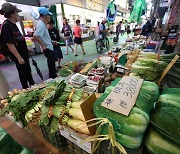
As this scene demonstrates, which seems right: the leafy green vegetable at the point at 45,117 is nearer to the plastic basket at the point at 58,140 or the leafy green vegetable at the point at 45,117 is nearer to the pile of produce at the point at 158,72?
the plastic basket at the point at 58,140

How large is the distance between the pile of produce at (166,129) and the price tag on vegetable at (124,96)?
0.59ft

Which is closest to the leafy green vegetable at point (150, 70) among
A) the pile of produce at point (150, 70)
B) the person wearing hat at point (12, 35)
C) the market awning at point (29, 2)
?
the pile of produce at point (150, 70)

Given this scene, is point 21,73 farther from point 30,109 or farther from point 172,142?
point 172,142

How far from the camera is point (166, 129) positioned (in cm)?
68

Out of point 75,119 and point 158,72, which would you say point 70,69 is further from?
point 158,72

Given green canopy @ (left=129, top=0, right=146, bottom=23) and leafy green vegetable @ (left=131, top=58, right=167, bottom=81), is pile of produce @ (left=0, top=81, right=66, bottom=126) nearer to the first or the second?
leafy green vegetable @ (left=131, top=58, right=167, bottom=81)

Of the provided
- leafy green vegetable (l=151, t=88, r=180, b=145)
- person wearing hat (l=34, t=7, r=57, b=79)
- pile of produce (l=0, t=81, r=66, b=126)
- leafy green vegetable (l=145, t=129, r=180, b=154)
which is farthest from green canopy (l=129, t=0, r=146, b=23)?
leafy green vegetable (l=145, t=129, r=180, b=154)

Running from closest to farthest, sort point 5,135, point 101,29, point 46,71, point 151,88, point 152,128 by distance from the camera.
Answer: point 152,128 → point 151,88 → point 5,135 → point 46,71 → point 101,29

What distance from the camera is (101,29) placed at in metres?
7.74

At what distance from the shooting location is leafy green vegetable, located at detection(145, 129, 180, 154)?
66cm

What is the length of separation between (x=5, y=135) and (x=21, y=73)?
185 cm

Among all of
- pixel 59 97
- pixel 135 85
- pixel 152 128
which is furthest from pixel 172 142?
pixel 59 97

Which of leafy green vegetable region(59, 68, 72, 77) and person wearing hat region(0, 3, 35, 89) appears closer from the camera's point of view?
person wearing hat region(0, 3, 35, 89)

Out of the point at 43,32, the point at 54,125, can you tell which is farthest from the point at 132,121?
the point at 43,32
